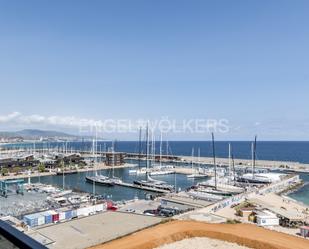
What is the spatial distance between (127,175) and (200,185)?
1877 cm

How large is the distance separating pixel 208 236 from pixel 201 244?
142 centimetres

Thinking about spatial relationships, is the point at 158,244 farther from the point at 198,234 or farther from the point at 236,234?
the point at 236,234

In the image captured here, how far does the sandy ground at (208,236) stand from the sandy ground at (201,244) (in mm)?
373

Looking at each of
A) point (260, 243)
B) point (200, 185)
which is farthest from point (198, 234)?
point (200, 185)

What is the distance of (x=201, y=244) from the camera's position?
19.0m

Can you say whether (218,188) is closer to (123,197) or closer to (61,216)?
(123,197)

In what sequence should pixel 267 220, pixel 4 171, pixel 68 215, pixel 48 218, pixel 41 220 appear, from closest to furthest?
pixel 41 220, pixel 48 218, pixel 267 220, pixel 68 215, pixel 4 171

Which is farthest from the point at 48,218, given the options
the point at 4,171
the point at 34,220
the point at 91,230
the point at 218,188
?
the point at 4,171

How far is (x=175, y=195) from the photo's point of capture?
118ft

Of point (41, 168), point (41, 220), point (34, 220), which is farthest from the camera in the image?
point (41, 168)

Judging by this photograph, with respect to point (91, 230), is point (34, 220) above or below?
below

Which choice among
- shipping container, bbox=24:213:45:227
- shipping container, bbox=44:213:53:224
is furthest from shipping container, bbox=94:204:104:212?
shipping container, bbox=24:213:45:227

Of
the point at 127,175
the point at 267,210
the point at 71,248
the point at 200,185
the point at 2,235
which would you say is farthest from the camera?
the point at 127,175

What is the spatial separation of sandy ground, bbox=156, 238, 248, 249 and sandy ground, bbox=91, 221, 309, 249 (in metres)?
0.37
